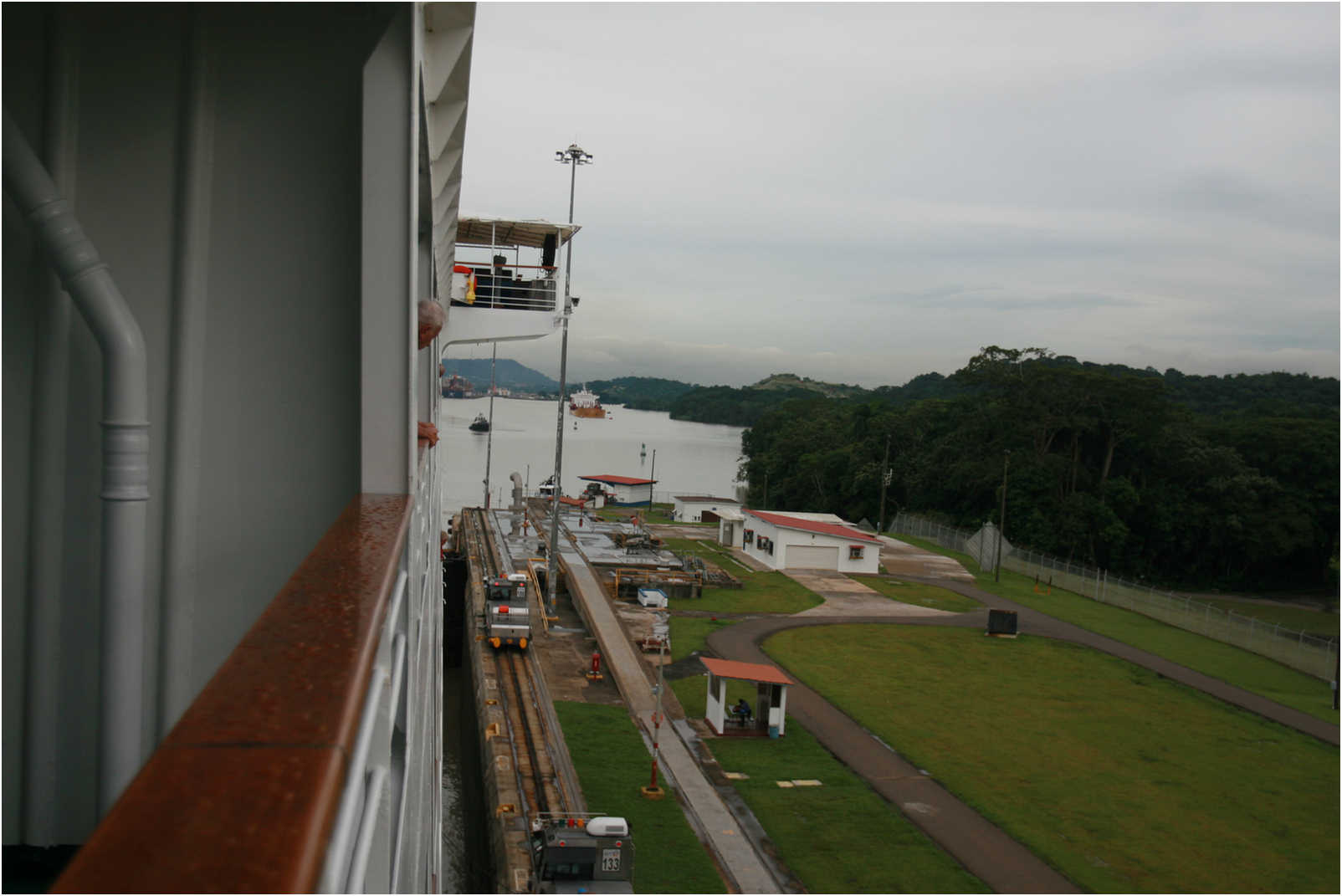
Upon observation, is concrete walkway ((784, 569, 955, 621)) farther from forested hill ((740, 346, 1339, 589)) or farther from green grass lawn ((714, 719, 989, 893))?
forested hill ((740, 346, 1339, 589))

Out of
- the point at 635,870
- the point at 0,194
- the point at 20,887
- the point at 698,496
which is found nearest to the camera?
the point at 0,194

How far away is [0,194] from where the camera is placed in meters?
2.49

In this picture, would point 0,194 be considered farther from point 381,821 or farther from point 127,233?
point 381,821

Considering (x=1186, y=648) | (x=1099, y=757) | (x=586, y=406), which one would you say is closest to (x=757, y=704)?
(x=1099, y=757)

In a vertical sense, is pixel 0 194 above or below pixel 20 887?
above

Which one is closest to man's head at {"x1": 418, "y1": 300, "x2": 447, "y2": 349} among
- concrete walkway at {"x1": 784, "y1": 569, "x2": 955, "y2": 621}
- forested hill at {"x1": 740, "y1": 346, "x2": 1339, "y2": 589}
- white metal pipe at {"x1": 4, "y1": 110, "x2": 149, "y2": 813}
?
white metal pipe at {"x1": 4, "y1": 110, "x2": 149, "y2": 813}

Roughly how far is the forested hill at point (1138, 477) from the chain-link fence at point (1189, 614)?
5.96 meters

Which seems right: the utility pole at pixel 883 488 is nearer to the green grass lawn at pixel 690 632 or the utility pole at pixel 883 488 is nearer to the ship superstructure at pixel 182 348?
the green grass lawn at pixel 690 632

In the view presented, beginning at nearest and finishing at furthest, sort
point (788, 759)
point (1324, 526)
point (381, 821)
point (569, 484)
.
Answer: point (381, 821) → point (788, 759) → point (1324, 526) → point (569, 484)

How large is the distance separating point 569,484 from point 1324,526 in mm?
50208

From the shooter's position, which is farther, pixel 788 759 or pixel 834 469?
pixel 834 469

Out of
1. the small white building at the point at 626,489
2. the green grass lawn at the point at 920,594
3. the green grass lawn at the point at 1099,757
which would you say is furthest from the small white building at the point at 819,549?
the small white building at the point at 626,489

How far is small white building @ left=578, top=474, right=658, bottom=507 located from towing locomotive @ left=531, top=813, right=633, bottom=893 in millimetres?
42608

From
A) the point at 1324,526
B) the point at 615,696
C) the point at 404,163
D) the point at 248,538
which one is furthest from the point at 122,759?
the point at 1324,526
